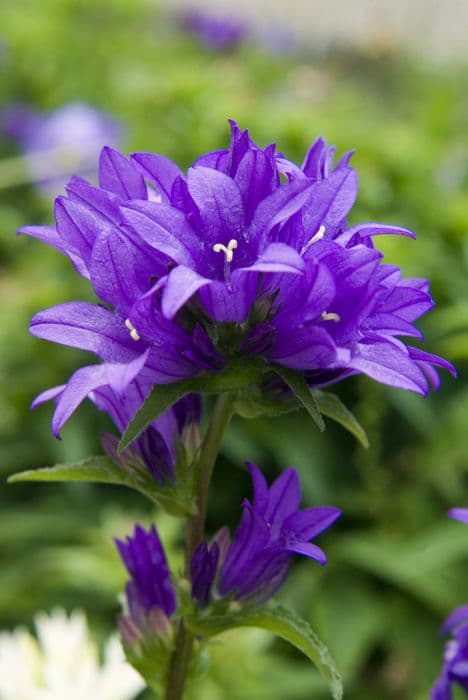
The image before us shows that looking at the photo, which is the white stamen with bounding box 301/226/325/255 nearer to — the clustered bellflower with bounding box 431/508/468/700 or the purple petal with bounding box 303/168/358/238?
the purple petal with bounding box 303/168/358/238

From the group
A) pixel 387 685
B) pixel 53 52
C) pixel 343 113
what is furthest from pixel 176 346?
pixel 53 52

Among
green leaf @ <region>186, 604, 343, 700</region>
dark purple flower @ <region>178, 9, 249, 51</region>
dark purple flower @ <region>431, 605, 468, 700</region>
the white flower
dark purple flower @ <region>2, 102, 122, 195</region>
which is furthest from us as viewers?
dark purple flower @ <region>178, 9, 249, 51</region>

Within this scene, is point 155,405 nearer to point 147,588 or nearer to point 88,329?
point 88,329

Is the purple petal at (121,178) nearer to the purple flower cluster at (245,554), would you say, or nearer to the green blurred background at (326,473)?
the purple flower cluster at (245,554)

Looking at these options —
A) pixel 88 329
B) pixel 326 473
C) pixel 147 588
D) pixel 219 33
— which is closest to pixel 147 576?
pixel 147 588

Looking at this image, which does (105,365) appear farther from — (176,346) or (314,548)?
(314,548)

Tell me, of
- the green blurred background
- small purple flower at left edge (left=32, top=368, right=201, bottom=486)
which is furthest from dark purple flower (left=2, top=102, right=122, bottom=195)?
small purple flower at left edge (left=32, top=368, right=201, bottom=486)

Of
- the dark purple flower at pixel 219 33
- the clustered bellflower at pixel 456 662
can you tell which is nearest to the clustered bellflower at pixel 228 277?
the clustered bellflower at pixel 456 662

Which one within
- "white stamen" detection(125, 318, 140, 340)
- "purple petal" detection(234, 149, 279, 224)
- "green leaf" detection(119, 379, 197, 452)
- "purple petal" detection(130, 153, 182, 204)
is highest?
"purple petal" detection(130, 153, 182, 204)
